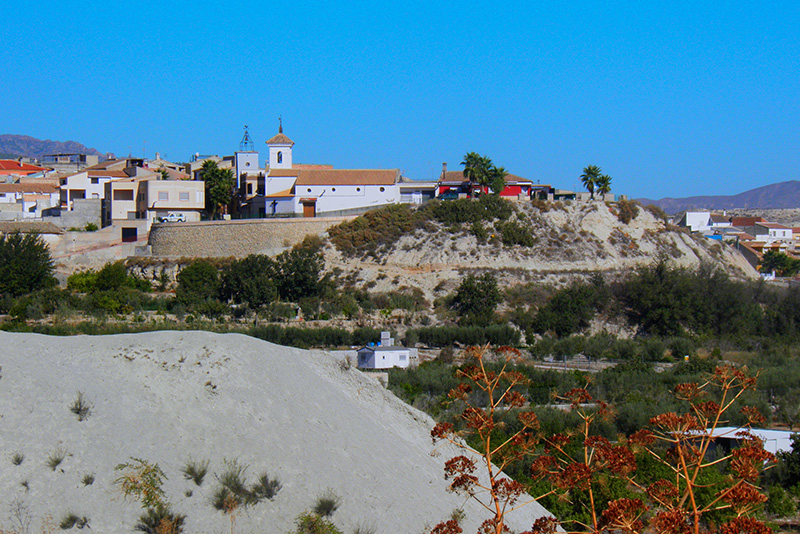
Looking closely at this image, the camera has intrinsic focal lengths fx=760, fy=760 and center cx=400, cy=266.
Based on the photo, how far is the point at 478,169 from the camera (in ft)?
165

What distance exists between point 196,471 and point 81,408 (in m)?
2.02

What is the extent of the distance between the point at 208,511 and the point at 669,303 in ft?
110

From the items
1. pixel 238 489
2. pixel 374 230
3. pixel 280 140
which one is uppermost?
pixel 280 140

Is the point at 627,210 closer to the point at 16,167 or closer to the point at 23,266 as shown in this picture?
the point at 23,266

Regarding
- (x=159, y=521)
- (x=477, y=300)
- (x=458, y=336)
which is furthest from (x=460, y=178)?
(x=159, y=521)

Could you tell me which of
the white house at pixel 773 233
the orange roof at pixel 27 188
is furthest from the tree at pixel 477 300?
the white house at pixel 773 233

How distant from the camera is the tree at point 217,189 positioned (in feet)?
163

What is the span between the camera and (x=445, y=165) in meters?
56.0

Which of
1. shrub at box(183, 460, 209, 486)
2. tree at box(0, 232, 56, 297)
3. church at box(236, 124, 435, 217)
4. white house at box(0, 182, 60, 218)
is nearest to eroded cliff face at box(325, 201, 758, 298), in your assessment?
church at box(236, 124, 435, 217)

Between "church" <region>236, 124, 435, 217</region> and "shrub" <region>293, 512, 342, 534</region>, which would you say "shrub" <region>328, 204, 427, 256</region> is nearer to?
"church" <region>236, 124, 435, 217</region>

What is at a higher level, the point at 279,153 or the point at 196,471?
the point at 279,153

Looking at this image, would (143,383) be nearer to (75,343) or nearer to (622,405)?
(75,343)

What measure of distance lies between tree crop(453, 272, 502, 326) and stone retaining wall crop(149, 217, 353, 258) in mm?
10991

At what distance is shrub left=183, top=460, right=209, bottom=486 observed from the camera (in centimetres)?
959
